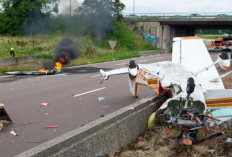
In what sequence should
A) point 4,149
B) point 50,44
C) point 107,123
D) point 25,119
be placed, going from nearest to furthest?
1. point 107,123
2. point 4,149
3. point 25,119
4. point 50,44

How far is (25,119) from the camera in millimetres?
7777

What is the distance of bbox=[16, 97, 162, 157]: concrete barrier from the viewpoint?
3.81 m

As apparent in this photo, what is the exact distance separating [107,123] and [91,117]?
10.5 feet

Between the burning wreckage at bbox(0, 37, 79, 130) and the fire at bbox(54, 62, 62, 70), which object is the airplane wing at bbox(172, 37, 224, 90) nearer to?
the burning wreckage at bbox(0, 37, 79, 130)

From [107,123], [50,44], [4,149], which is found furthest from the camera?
[50,44]

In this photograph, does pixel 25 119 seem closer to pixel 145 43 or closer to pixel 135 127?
pixel 135 127

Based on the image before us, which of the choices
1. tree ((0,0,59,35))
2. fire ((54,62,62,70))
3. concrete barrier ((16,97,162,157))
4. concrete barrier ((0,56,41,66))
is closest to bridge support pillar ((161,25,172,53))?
tree ((0,0,59,35))

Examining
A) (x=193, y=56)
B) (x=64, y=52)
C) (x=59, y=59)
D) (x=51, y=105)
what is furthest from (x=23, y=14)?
(x=193, y=56)

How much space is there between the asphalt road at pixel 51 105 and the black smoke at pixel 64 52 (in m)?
4.38

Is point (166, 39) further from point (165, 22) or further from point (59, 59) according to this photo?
point (59, 59)

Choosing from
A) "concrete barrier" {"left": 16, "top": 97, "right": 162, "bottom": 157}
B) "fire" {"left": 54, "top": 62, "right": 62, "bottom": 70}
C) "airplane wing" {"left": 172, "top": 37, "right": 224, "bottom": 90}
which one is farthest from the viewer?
"fire" {"left": 54, "top": 62, "right": 62, "bottom": 70}

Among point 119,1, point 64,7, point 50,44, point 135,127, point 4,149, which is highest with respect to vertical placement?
point 119,1

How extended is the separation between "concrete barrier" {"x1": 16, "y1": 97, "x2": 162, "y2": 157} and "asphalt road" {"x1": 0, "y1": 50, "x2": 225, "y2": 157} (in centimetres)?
181

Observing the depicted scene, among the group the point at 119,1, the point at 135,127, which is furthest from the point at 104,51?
the point at 135,127
